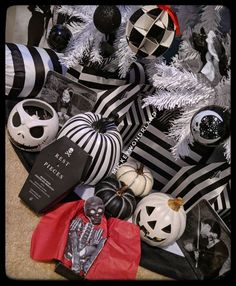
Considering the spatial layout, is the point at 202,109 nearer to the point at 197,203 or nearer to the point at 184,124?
the point at 184,124

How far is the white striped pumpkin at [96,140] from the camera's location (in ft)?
4.57

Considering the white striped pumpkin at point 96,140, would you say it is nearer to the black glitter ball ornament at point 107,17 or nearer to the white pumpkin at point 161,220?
the white pumpkin at point 161,220

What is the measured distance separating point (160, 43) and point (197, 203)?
0.59 meters

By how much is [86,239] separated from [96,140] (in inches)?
13.9

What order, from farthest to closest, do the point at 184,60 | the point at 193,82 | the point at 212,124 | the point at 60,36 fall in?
1. the point at 60,36
2. the point at 184,60
3. the point at 193,82
4. the point at 212,124

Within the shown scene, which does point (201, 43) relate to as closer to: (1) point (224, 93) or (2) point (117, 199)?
(1) point (224, 93)

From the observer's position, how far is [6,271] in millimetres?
1216

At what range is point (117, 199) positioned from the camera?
1.35 meters

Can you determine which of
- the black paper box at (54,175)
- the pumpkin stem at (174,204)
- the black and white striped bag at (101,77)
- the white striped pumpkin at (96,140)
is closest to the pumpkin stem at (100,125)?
the white striped pumpkin at (96,140)

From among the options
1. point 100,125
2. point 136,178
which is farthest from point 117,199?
point 100,125

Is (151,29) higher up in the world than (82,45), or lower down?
higher up

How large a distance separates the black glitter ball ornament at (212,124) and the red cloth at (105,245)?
39 cm

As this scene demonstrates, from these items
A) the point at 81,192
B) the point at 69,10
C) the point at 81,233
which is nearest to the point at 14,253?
the point at 81,233
